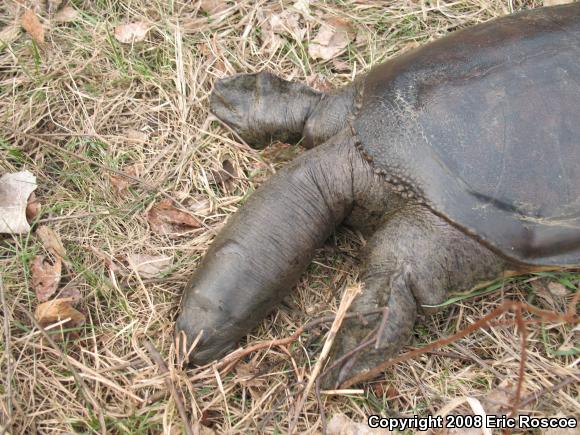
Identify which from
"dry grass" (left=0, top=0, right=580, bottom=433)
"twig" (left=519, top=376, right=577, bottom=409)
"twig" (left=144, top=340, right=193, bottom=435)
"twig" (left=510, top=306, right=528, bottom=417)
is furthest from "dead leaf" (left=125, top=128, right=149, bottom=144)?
"twig" (left=519, top=376, right=577, bottom=409)

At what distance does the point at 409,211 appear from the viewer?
2.24 metres

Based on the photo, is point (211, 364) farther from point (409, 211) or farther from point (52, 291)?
point (409, 211)

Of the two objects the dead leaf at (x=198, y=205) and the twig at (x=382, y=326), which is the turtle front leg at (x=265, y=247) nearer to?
the dead leaf at (x=198, y=205)

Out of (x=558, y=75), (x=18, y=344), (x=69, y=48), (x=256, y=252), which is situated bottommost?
(x=18, y=344)

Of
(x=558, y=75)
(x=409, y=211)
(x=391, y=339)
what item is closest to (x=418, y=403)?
(x=391, y=339)

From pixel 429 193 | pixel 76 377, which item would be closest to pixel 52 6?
pixel 76 377

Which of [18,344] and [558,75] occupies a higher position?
[558,75]

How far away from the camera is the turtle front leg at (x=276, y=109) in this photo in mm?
2641

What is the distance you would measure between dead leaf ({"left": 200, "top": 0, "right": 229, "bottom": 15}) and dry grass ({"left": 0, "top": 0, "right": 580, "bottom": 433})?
0.24 ft

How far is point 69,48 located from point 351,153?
1.83 m

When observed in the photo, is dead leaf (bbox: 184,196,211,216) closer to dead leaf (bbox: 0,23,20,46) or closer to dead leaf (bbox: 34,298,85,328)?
dead leaf (bbox: 34,298,85,328)

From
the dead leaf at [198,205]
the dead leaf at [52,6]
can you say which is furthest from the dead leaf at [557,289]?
the dead leaf at [52,6]

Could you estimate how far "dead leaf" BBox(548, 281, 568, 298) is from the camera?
7.91 ft

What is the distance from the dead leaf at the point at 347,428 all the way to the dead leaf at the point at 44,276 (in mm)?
1345
